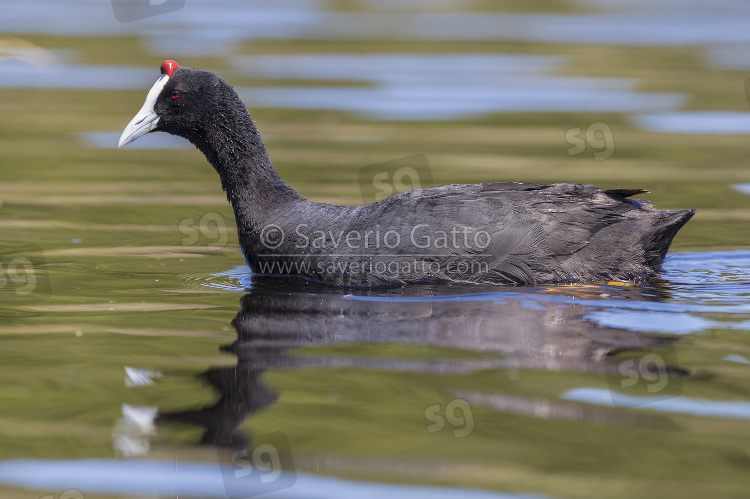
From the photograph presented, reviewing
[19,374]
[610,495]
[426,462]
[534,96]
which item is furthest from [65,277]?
[534,96]

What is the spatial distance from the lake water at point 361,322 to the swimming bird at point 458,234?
183mm

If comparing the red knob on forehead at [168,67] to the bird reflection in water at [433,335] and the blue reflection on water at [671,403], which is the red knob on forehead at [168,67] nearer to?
the bird reflection in water at [433,335]

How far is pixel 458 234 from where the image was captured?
7.94 metres

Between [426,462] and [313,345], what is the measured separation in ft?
5.97

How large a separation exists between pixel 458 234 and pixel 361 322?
1.15 metres

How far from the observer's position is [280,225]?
850 centimetres

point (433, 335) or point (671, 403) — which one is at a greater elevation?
point (433, 335)

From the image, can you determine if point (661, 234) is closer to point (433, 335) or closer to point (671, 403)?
point (433, 335)

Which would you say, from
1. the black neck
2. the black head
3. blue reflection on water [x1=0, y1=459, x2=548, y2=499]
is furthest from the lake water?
the black head

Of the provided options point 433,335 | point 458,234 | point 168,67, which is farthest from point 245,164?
point 433,335

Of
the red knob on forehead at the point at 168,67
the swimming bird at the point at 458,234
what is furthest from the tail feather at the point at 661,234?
the red knob on forehead at the point at 168,67

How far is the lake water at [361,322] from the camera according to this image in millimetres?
4996

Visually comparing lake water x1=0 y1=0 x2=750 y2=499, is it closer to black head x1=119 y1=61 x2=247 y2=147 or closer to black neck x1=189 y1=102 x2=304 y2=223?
black neck x1=189 y1=102 x2=304 y2=223

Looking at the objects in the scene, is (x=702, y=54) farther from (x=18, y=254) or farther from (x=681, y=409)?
(x=681, y=409)
